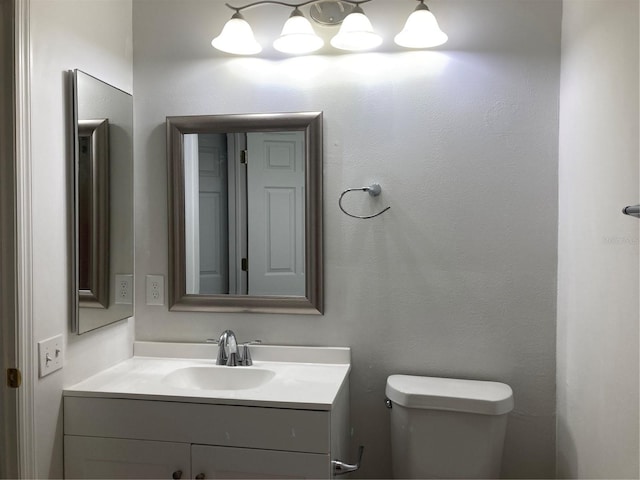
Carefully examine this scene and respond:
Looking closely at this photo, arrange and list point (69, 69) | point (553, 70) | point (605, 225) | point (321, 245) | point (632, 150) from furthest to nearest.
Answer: point (321, 245) → point (553, 70) → point (69, 69) → point (605, 225) → point (632, 150)

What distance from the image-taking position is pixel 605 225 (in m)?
1.40

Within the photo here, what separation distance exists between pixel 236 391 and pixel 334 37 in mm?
1240

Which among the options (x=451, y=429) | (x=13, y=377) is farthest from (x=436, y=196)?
(x=13, y=377)

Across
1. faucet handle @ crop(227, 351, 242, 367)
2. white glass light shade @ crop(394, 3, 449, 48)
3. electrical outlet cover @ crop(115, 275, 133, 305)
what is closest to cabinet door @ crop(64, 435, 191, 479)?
faucet handle @ crop(227, 351, 242, 367)

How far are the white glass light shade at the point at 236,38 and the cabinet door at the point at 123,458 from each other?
1.33m

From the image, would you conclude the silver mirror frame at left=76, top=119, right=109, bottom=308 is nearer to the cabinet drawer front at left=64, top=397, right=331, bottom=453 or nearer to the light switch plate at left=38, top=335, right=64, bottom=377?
the light switch plate at left=38, top=335, right=64, bottom=377

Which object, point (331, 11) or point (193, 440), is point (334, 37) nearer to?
point (331, 11)

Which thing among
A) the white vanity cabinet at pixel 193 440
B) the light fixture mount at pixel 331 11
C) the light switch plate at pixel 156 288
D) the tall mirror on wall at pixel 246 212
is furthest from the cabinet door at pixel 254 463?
the light fixture mount at pixel 331 11

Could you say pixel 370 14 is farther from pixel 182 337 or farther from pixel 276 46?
pixel 182 337

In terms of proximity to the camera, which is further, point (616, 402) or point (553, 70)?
point (553, 70)

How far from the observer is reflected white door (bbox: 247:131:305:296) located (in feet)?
6.32

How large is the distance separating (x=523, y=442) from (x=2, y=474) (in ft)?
5.38

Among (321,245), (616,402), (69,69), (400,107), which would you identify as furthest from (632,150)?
(69,69)

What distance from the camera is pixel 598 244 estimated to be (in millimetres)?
1452
